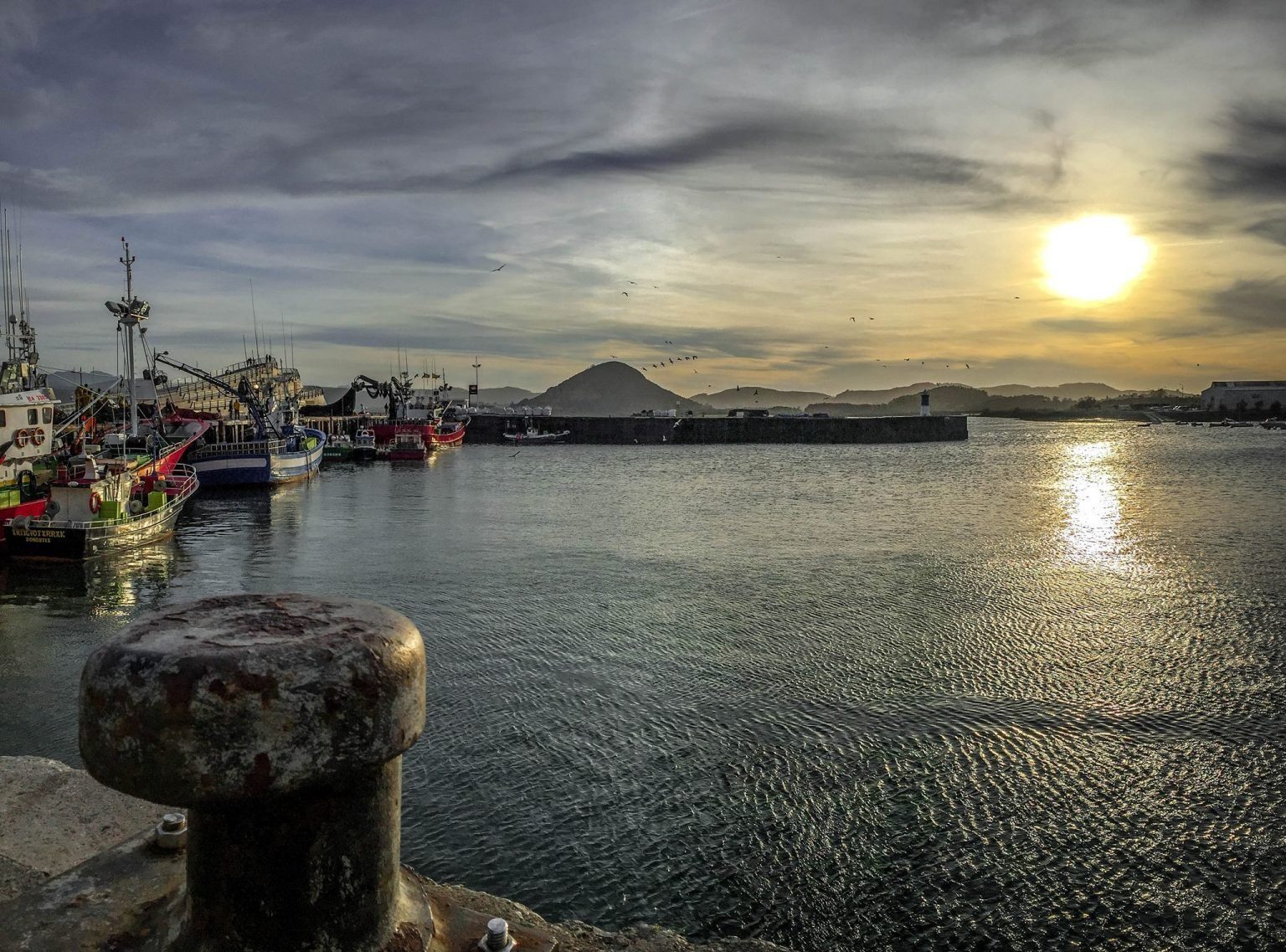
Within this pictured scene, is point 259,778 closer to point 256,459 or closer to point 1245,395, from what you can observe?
point 256,459

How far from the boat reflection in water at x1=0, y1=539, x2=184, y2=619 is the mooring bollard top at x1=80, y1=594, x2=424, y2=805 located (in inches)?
741

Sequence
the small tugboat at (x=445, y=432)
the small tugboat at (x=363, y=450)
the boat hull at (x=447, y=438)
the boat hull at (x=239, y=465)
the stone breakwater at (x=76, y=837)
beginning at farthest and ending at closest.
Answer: the small tugboat at (x=445, y=432), the boat hull at (x=447, y=438), the small tugboat at (x=363, y=450), the boat hull at (x=239, y=465), the stone breakwater at (x=76, y=837)

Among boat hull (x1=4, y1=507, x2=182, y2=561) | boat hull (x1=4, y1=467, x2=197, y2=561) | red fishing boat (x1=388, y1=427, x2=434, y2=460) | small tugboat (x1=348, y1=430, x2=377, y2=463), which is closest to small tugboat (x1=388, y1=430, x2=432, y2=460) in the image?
red fishing boat (x1=388, y1=427, x2=434, y2=460)

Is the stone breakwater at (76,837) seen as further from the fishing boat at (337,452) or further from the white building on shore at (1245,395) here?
the white building on shore at (1245,395)

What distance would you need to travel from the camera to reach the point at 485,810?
9070mm

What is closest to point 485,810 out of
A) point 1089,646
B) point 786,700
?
point 786,700

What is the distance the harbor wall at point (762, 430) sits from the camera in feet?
394

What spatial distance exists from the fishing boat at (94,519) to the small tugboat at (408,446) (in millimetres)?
47793

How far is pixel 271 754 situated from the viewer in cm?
228

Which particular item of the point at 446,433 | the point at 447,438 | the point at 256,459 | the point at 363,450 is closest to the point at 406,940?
the point at 256,459

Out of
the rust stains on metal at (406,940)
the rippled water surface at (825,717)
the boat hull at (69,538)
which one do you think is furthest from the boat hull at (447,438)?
the rust stains on metal at (406,940)

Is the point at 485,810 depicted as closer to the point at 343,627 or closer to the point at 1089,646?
the point at 343,627

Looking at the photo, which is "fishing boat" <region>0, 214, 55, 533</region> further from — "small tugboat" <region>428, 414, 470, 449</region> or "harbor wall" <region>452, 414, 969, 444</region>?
"harbor wall" <region>452, 414, 969, 444</region>

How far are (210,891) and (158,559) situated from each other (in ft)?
90.0
